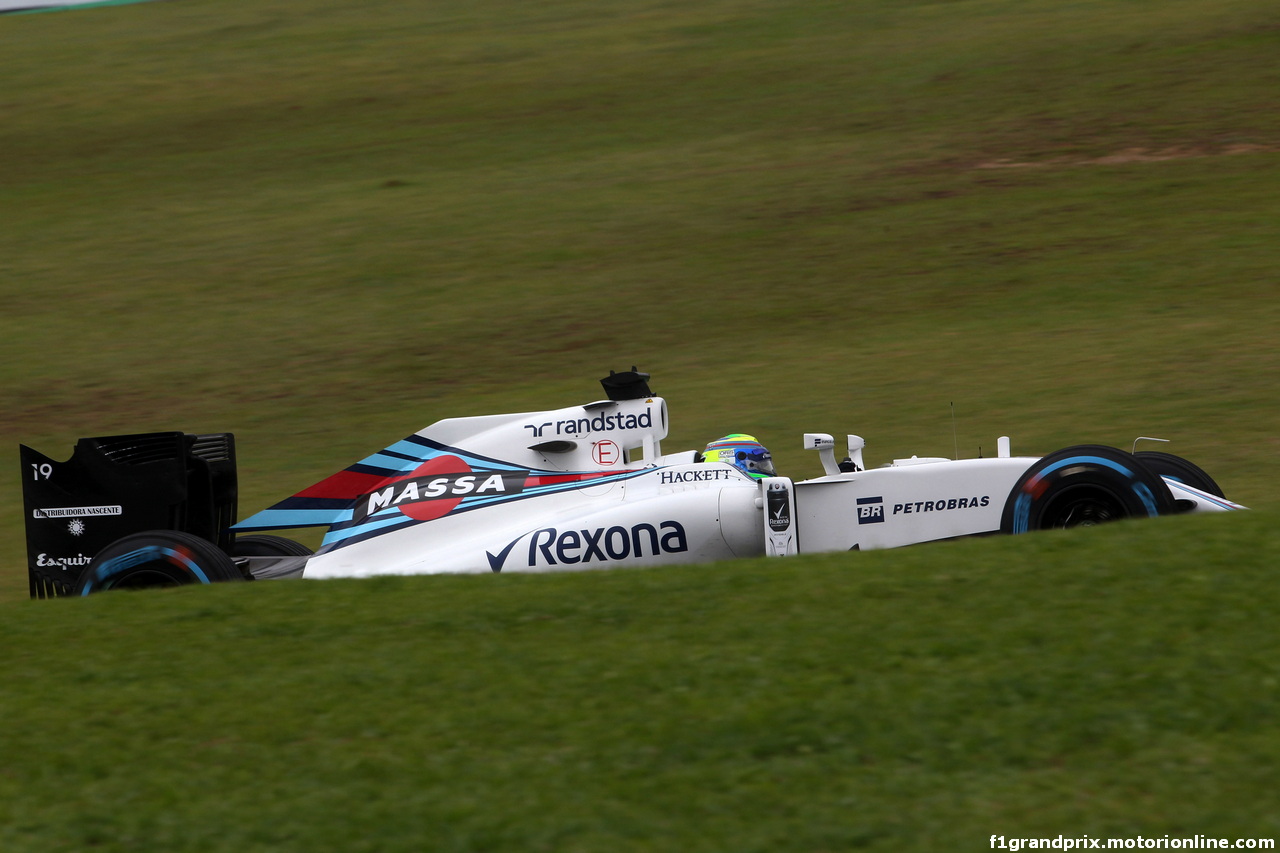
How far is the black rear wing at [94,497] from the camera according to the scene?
874 cm

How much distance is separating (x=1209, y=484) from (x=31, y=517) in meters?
7.35

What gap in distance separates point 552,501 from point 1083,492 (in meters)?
3.07

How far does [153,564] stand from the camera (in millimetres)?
8102

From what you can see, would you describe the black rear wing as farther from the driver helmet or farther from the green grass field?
the driver helmet

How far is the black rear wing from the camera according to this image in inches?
344

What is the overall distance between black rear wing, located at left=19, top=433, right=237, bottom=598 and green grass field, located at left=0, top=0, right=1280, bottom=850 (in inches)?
70.9

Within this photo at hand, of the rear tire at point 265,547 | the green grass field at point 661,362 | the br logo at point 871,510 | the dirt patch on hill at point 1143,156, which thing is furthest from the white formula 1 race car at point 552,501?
the dirt patch on hill at point 1143,156

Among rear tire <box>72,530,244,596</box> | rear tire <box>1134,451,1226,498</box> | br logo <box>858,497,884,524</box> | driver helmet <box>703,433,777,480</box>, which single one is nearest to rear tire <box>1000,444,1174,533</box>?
br logo <box>858,497,884,524</box>

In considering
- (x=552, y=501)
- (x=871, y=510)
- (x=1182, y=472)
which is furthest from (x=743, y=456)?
(x=1182, y=472)

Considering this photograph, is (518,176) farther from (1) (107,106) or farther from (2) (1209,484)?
(2) (1209,484)

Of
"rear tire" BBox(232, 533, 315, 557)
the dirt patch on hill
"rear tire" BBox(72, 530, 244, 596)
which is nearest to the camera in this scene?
"rear tire" BBox(72, 530, 244, 596)

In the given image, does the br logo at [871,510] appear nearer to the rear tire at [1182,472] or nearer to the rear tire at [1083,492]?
the rear tire at [1083,492]

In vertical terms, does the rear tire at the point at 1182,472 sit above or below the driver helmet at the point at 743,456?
below

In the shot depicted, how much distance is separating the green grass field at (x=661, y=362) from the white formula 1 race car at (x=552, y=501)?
104 centimetres
